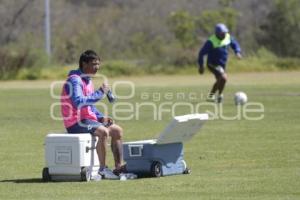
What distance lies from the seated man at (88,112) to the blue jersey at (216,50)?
17632 millimetres

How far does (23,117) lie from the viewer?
84.6 ft

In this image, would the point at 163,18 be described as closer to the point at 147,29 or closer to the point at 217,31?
the point at 147,29

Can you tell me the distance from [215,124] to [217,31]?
8.53m

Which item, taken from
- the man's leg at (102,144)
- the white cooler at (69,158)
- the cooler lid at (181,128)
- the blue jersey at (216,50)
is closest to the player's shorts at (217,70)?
the blue jersey at (216,50)

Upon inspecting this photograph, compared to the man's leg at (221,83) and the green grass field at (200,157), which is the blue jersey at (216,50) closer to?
the man's leg at (221,83)

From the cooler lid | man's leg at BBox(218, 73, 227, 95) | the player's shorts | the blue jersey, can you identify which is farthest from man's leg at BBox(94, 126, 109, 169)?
the blue jersey

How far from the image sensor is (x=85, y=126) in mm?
13742

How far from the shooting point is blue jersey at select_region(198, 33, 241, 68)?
1234 inches

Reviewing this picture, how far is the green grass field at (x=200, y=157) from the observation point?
11648 mm

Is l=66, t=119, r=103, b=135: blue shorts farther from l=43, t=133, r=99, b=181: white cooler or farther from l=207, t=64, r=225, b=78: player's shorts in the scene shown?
l=207, t=64, r=225, b=78: player's shorts

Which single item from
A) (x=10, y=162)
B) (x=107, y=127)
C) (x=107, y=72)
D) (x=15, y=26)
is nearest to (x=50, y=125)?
(x=10, y=162)

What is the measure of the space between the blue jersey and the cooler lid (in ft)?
56.9

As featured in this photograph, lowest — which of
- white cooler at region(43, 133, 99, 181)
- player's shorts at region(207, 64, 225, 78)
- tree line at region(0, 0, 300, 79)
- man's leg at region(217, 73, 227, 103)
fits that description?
white cooler at region(43, 133, 99, 181)

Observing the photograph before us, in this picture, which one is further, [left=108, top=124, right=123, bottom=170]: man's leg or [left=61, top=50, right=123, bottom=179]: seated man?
[left=108, top=124, right=123, bottom=170]: man's leg
